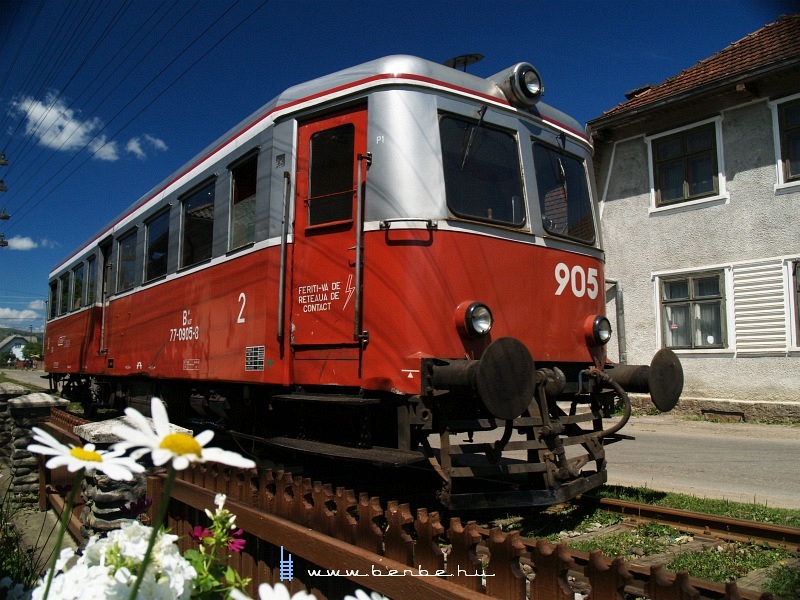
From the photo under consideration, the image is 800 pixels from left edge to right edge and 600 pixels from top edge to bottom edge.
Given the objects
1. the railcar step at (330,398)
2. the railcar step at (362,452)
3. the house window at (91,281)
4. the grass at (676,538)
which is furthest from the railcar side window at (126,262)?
the grass at (676,538)

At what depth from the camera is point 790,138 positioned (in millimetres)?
12086

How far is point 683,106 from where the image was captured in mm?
13523

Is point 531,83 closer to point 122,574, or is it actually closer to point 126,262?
point 122,574

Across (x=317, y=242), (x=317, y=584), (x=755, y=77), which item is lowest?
(x=317, y=584)

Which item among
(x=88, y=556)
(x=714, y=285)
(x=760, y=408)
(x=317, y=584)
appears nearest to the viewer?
→ (x=88, y=556)

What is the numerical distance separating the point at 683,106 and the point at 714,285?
3.78 meters

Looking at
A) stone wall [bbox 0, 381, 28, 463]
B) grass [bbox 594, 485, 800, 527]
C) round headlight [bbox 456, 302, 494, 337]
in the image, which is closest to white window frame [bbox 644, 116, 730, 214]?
grass [bbox 594, 485, 800, 527]

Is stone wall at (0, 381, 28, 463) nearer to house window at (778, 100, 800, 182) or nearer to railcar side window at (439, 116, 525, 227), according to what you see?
railcar side window at (439, 116, 525, 227)

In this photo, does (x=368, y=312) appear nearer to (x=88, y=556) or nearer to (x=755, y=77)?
(x=88, y=556)

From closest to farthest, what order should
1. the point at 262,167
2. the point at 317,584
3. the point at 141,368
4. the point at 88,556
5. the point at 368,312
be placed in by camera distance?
the point at 88,556 → the point at 317,584 → the point at 368,312 → the point at 262,167 → the point at 141,368

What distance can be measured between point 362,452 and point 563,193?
3068mm

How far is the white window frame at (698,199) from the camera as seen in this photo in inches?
510

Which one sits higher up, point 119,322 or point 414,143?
point 414,143

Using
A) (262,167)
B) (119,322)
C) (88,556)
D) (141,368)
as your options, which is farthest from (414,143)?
(119,322)
